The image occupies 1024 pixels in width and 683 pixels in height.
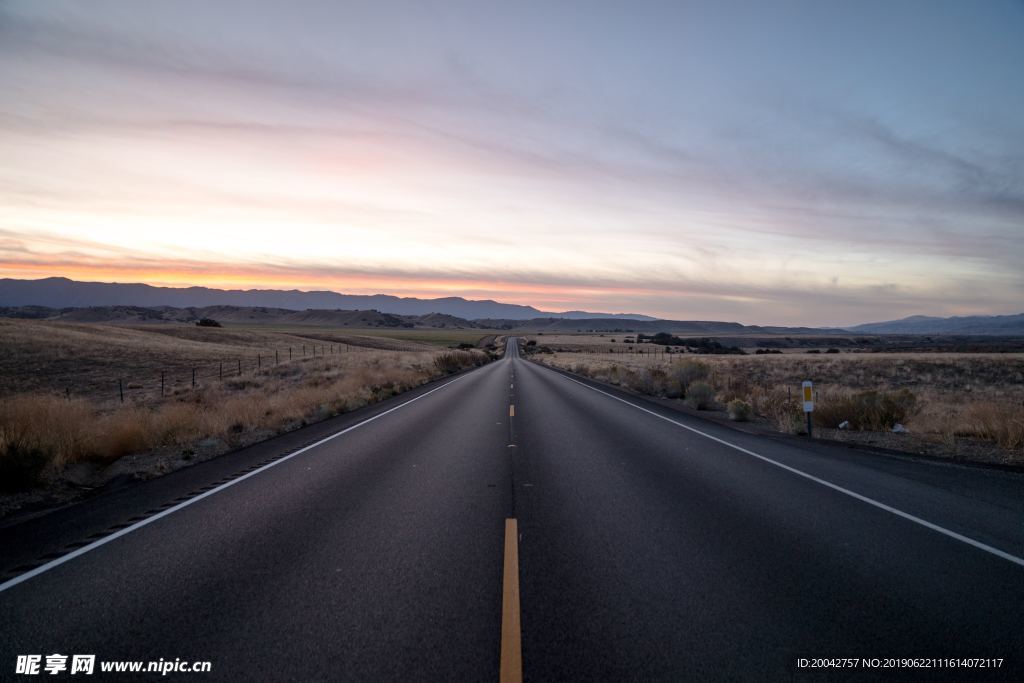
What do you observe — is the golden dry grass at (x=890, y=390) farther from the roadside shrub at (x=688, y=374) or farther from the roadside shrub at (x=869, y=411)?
the roadside shrub at (x=688, y=374)

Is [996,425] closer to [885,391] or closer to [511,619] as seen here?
[885,391]

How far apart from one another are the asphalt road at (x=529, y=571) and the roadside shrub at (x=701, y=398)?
34.5ft

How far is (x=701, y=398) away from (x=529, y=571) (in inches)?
662

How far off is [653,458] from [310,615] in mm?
7496

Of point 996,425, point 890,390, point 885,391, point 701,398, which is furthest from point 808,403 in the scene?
point 890,390

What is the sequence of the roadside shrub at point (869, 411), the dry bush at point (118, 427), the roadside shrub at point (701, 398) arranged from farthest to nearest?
1. the roadside shrub at point (701, 398)
2. the roadside shrub at point (869, 411)
3. the dry bush at point (118, 427)

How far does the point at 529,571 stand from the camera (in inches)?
204

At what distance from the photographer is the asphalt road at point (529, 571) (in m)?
3.85

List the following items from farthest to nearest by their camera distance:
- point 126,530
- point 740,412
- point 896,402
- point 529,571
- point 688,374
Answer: point 688,374 → point 740,412 → point 896,402 → point 126,530 → point 529,571

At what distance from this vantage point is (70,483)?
8.82 metres

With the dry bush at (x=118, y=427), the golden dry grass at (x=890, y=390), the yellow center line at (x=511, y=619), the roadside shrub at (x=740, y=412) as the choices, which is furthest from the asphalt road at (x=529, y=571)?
the roadside shrub at (x=740, y=412)

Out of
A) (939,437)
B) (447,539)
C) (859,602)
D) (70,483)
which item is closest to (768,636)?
(859,602)

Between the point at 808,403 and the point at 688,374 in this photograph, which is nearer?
the point at 808,403

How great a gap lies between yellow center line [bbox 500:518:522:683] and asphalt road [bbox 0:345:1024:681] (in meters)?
0.02
